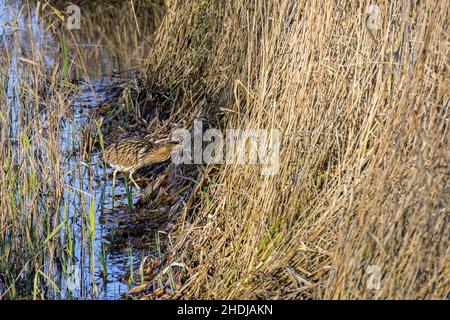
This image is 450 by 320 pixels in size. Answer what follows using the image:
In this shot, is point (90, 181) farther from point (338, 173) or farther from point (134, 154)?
point (338, 173)

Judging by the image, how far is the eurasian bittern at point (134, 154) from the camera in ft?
19.7

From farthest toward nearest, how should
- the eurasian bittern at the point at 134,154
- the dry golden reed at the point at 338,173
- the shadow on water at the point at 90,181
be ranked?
the eurasian bittern at the point at 134,154 → the shadow on water at the point at 90,181 → the dry golden reed at the point at 338,173

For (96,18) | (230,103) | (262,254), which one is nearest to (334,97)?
(262,254)

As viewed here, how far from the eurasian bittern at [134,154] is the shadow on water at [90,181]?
4.3 inches

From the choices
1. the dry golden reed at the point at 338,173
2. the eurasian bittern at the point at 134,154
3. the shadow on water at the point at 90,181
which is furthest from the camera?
the eurasian bittern at the point at 134,154

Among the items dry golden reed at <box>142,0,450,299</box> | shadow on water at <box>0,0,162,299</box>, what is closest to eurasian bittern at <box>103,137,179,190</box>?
shadow on water at <box>0,0,162,299</box>

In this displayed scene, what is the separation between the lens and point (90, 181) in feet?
16.0

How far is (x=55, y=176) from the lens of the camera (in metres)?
4.71

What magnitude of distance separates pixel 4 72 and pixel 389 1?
6.74 ft

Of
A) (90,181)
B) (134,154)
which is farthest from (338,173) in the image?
(134,154)

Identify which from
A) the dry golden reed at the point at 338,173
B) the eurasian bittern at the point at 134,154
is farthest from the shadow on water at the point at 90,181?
the dry golden reed at the point at 338,173

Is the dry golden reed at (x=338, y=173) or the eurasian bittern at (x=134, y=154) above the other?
the dry golden reed at (x=338, y=173)

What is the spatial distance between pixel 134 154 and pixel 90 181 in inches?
46.5

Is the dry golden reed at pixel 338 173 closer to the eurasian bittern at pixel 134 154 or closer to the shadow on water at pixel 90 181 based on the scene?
the shadow on water at pixel 90 181
